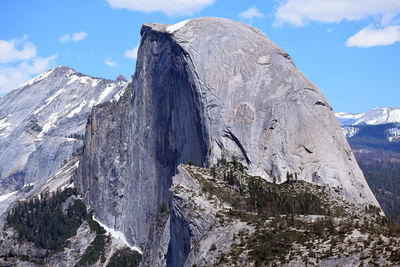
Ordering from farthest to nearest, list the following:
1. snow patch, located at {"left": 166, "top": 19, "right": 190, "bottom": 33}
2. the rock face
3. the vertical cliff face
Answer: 1. snow patch, located at {"left": 166, "top": 19, "right": 190, "bottom": 33}
2. the vertical cliff face
3. the rock face

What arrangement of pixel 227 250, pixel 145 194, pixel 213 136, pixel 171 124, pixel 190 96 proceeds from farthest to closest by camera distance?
pixel 145 194, pixel 171 124, pixel 190 96, pixel 213 136, pixel 227 250

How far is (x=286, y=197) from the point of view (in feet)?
360

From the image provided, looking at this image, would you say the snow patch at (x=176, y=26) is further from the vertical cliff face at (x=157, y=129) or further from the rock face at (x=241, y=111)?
the vertical cliff face at (x=157, y=129)

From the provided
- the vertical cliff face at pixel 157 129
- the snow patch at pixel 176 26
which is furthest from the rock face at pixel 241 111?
the snow patch at pixel 176 26

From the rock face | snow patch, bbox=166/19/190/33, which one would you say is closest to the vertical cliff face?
→ the rock face

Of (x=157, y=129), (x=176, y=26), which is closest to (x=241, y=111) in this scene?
(x=176, y=26)

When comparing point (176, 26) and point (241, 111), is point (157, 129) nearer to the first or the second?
point (176, 26)

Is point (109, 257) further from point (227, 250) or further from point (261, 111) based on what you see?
point (227, 250)

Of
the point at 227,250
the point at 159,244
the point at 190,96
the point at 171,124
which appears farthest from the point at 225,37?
the point at 227,250

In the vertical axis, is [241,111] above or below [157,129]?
below

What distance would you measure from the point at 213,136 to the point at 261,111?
11595mm

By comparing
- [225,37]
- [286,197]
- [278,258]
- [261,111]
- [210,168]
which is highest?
[225,37]

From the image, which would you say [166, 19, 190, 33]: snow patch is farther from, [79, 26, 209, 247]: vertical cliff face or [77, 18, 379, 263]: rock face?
[79, 26, 209, 247]: vertical cliff face

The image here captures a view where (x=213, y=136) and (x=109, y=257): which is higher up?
(x=213, y=136)
